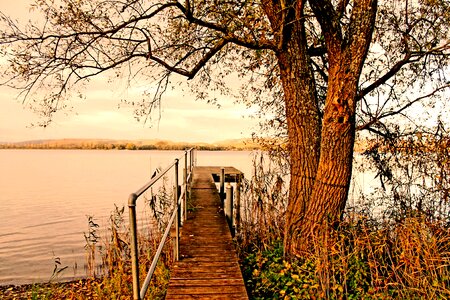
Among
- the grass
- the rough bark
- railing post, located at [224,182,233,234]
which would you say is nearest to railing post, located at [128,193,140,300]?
the grass

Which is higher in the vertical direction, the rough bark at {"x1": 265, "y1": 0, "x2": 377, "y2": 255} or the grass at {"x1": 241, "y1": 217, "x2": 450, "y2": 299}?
the rough bark at {"x1": 265, "y1": 0, "x2": 377, "y2": 255}

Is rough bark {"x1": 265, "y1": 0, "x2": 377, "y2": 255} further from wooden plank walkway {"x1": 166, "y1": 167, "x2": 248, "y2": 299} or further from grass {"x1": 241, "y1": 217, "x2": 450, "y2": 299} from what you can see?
wooden plank walkway {"x1": 166, "y1": 167, "x2": 248, "y2": 299}

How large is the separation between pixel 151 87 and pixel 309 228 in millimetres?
4347

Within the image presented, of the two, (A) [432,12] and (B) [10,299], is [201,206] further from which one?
(A) [432,12]

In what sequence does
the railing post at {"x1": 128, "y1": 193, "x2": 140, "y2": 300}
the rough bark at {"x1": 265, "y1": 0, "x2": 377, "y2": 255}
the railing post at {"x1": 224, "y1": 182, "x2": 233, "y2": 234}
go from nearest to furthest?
1. the railing post at {"x1": 128, "y1": 193, "x2": 140, "y2": 300}
2. the rough bark at {"x1": 265, "y1": 0, "x2": 377, "y2": 255}
3. the railing post at {"x1": 224, "y1": 182, "x2": 233, "y2": 234}

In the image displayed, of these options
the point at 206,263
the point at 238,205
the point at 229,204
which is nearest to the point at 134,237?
the point at 206,263

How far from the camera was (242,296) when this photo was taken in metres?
4.32

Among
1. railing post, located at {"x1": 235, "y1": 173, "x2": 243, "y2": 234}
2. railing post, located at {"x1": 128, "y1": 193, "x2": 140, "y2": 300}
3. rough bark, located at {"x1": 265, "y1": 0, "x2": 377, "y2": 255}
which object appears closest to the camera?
railing post, located at {"x1": 128, "y1": 193, "x2": 140, "y2": 300}

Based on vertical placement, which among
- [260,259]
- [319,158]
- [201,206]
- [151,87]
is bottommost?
[260,259]

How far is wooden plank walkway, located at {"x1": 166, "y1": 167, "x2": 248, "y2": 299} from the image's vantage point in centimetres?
447

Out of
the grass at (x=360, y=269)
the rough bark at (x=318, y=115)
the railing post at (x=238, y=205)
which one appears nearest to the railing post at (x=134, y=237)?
the grass at (x=360, y=269)

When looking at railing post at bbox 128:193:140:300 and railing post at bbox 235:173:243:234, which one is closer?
railing post at bbox 128:193:140:300

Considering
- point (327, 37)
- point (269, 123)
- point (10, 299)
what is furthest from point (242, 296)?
point (10, 299)

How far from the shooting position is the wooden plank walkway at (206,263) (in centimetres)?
447
